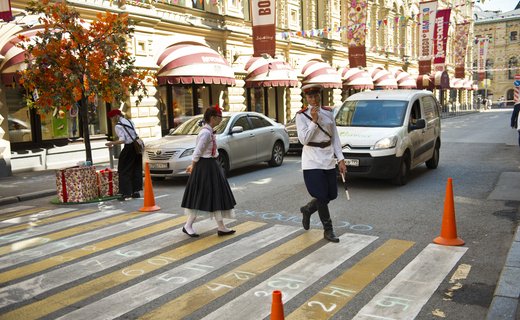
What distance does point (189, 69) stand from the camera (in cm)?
1811

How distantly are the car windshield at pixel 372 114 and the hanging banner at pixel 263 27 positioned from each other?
29.1 ft

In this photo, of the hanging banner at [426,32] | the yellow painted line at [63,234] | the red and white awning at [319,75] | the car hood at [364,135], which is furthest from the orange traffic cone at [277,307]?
the hanging banner at [426,32]

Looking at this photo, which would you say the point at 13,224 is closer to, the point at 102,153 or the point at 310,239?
the point at 310,239

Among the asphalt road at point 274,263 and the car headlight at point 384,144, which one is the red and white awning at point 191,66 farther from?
the car headlight at point 384,144

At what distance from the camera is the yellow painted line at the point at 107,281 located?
454 cm

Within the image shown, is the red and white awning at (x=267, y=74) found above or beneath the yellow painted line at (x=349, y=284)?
above

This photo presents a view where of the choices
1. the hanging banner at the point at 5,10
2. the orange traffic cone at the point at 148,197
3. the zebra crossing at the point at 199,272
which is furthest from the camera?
the hanging banner at the point at 5,10

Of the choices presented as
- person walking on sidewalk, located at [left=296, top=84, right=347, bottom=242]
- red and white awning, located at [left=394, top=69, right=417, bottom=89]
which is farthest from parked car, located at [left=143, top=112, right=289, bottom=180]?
red and white awning, located at [left=394, top=69, right=417, bottom=89]

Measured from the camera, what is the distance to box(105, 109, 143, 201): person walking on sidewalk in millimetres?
9992

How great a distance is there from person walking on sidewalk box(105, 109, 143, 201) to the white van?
423 centimetres

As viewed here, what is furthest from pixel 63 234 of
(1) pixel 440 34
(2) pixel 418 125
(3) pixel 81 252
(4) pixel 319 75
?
(1) pixel 440 34

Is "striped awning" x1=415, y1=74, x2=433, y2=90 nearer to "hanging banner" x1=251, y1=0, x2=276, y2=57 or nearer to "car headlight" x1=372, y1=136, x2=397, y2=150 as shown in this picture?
"hanging banner" x1=251, y1=0, x2=276, y2=57

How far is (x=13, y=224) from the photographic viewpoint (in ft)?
27.0

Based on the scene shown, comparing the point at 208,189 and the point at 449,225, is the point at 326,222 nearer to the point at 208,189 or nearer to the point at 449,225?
the point at 449,225
